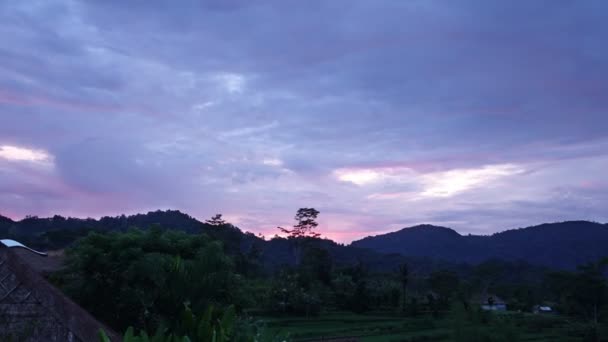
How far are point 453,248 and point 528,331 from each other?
80.4m

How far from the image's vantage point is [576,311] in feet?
144

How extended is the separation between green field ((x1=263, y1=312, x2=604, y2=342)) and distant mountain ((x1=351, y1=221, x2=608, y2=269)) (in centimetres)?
5978

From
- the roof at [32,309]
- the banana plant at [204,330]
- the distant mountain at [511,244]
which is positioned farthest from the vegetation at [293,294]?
the distant mountain at [511,244]

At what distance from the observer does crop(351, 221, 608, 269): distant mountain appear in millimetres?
97500

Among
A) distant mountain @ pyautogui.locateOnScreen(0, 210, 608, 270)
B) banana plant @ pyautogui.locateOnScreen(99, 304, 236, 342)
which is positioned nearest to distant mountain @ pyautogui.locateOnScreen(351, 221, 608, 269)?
distant mountain @ pyautogui.locateOnScreen(0, 210, 608, 270)

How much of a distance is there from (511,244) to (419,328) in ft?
268

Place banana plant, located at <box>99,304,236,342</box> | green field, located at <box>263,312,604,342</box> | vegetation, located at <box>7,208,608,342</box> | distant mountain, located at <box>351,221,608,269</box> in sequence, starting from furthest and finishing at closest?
1. distant mountain, located at <box>351,221,608,269</box>
2. green field, located at <box>263,312,604,342</box>
3. vegetation, located at <box>7,208,608,342</box>
4. banana plant, located at <box>99,304,236,342</box>

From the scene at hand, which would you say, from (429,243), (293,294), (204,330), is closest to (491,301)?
(293,294)

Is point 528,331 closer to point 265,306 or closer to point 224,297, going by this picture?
point 265,306

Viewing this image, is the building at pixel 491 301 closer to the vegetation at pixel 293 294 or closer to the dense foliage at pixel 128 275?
the vegetation at pixel 293 294

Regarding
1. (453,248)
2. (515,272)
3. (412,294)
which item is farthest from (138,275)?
(453,248)

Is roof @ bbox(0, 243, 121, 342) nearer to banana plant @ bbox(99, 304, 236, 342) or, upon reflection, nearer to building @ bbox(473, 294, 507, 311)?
banana plant @ bbox(99, 304, 236, 342)

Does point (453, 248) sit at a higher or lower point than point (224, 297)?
higher

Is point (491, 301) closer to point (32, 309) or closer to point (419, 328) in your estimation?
point (419, 328)
